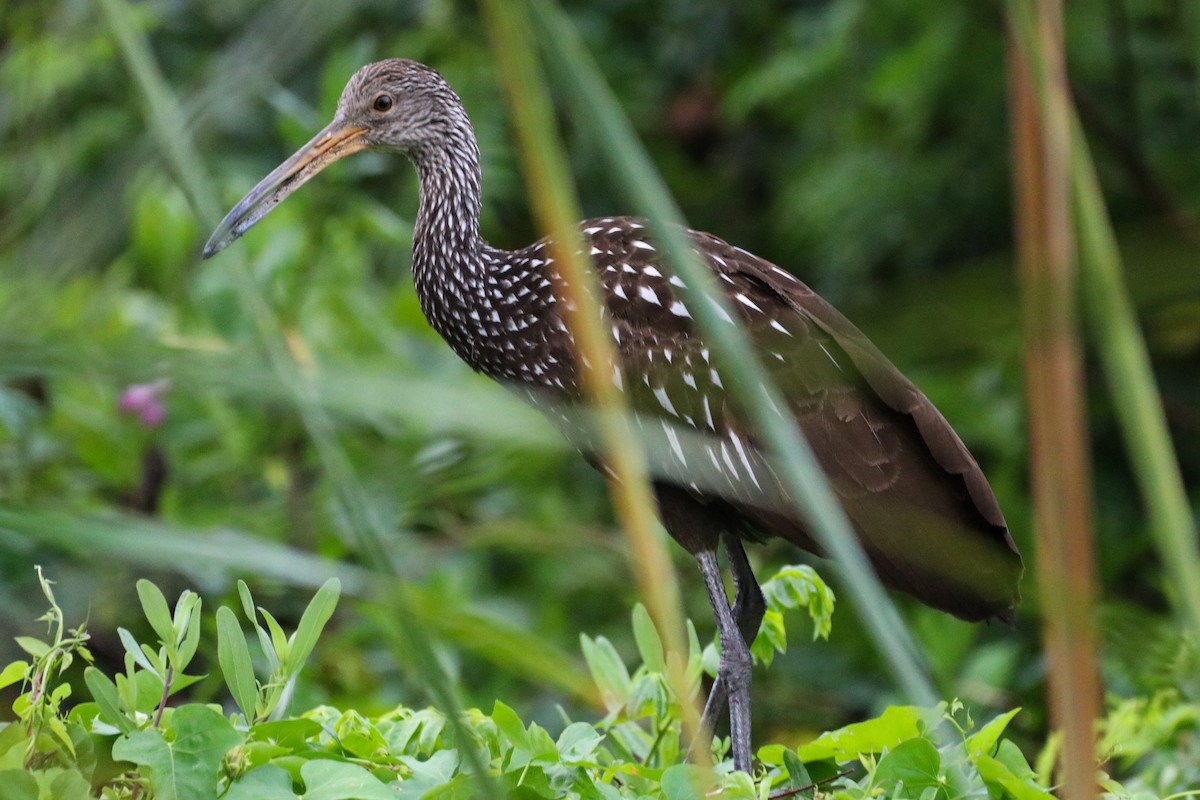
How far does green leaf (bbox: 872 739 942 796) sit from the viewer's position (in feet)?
6.61

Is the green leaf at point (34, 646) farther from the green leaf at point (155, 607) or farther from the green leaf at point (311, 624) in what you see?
the green leaf at point (311, 624)

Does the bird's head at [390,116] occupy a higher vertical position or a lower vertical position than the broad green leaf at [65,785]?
higher

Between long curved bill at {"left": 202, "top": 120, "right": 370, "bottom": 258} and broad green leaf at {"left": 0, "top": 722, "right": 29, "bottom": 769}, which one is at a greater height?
long curved bill at {"left": 202, "top": 120, "right": 370, "bottom": 258}

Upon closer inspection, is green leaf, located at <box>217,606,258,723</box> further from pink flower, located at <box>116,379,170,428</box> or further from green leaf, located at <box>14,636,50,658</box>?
pink flower, located at <box>116,379,170,428</box>

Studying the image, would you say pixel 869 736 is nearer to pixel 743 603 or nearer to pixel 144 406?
pixel 743 603

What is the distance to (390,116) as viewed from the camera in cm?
354

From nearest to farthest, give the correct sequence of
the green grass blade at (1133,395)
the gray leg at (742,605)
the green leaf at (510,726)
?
the green grass blade at (1133,395) < the green leaf at (510,726) < the gray leg at (742,605)

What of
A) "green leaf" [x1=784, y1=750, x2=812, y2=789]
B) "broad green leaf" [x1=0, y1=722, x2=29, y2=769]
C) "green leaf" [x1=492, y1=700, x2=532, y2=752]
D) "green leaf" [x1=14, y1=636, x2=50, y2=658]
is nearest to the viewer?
"broad green leaf" [x1=0, y1=722, x2=29, y2=769]

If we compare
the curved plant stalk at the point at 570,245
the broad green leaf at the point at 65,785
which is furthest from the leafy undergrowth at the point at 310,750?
the curved plant stalk at the point at 570,245

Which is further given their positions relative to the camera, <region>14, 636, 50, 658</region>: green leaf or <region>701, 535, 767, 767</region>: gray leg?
<region>701, 535, 767, 767</region>: gray leg

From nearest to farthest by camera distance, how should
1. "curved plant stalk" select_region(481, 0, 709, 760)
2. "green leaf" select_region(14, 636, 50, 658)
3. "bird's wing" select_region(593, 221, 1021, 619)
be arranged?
"curved plant stalk" select_region(481, 0, 709, 760)
"green leaf" select_region(14, 636, 50, 658)
"bird's wing" select_region(593, 221, 1021, 619)

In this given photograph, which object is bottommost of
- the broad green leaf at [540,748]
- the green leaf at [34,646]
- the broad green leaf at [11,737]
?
the broad green leaf at [540,748]

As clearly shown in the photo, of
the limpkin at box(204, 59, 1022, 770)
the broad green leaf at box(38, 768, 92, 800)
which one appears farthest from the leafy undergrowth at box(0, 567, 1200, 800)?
the limpkin at box(204, 59, 1022, 770)

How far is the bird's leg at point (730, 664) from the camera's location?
2.99 meters
